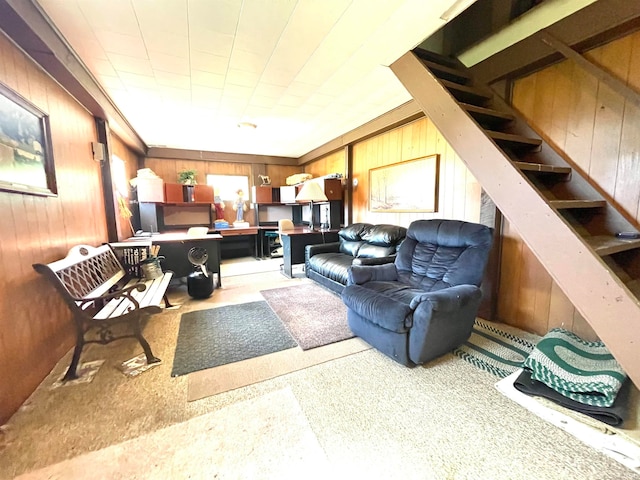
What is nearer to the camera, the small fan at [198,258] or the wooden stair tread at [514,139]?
the wooden stair tread at [514,139]

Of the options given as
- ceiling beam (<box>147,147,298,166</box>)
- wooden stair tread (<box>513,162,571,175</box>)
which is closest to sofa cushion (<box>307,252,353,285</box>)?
wooden stair tread (<box>513,162,571,175</box>)

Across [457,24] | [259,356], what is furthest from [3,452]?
[457,24]

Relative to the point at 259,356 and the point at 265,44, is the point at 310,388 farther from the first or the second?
the point at 265,44

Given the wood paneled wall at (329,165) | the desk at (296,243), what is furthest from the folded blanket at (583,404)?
the wood paneled wall at (329,165)

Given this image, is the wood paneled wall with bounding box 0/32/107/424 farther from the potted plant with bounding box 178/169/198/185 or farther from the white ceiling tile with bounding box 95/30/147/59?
the potted plant with bounding box 178/169/198/185

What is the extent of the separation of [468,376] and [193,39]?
3068 mm

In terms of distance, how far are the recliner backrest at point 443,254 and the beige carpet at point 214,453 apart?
62.7 inches

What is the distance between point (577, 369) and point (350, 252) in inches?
102

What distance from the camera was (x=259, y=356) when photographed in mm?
2033

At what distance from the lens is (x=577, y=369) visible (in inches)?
63.1

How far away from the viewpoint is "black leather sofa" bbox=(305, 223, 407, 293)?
3.20 meters

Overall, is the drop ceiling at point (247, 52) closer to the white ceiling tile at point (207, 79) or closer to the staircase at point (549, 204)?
the white ceiling tile at point (207, 79)

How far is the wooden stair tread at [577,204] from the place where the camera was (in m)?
1.57

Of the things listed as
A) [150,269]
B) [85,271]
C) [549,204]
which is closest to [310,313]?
[150,269]
